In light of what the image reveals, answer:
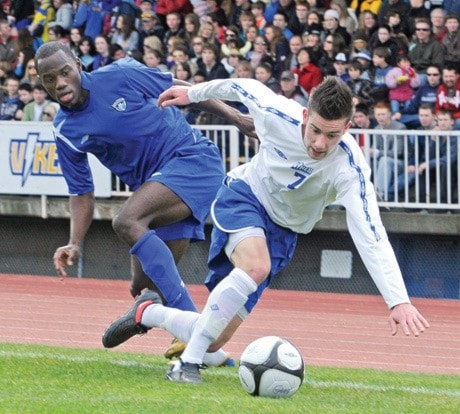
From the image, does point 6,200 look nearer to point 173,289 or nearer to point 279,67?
point 279,67

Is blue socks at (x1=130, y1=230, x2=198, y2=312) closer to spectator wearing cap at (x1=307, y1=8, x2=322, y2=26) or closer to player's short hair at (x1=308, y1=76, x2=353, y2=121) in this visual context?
player's short hair at (x1=308, y1=76, x2=353, y2=121)

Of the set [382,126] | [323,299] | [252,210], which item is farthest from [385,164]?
[252,210]

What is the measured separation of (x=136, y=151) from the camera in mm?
8312

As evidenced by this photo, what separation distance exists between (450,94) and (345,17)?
8.92ft

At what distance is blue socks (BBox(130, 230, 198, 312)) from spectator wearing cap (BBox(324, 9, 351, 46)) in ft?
31.1

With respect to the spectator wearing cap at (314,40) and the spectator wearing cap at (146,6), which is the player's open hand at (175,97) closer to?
the spectator wearing cap at (314,40)

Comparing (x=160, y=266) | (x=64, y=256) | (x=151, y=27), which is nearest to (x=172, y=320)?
(x=160, y=266)

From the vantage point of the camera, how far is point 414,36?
639 inches

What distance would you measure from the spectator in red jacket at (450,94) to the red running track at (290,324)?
2.25 meters

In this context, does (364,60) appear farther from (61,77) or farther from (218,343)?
(218,343)

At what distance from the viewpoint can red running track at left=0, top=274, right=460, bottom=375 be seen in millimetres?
9977

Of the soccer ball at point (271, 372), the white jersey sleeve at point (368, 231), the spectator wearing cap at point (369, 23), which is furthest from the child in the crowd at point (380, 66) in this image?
the soccer ball at point (271, 372)

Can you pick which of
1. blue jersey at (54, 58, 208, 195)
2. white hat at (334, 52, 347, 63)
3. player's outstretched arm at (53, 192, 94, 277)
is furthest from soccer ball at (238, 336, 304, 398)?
white hat at (334, 52, 347, 63)

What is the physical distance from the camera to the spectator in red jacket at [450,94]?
15008mm
